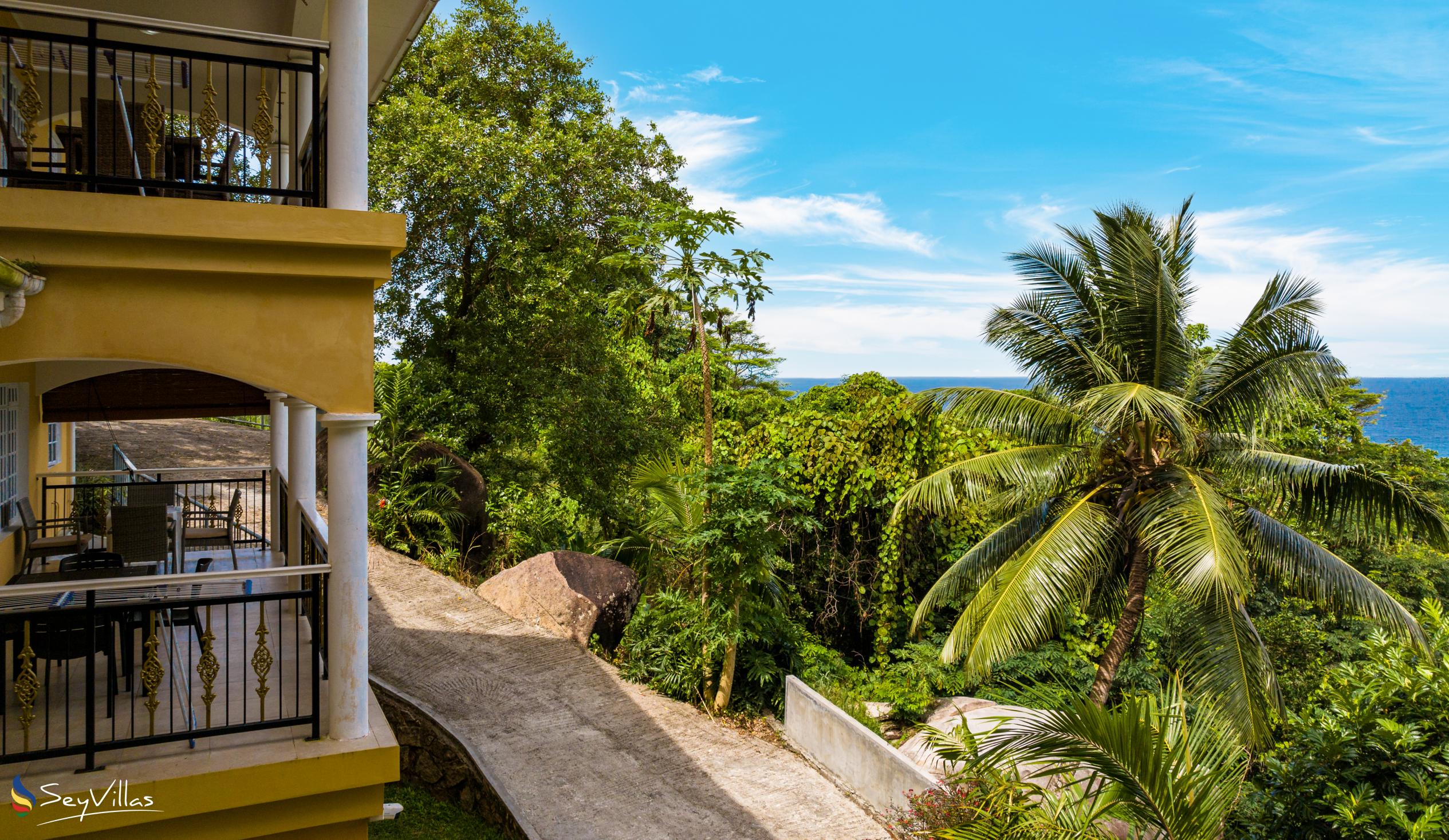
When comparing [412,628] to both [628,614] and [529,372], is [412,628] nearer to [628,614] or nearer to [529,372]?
[628,614]

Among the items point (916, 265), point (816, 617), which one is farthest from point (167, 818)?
point (916, 265)

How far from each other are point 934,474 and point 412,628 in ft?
25.4

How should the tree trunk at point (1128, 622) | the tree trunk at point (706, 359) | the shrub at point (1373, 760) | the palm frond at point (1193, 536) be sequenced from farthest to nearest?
the tree trunk at point (706, 359)
the tree trunk at point (1128, 622)
the palm frond at point (1193, 536)
the shrub at point (1373, 760)

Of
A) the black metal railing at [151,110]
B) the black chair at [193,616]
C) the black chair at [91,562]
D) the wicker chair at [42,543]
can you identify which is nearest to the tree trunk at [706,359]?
the black metal railing at [151,110]

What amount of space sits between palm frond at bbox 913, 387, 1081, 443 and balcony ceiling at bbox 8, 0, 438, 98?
7787 millimetres

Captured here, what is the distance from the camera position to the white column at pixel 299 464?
7707mm

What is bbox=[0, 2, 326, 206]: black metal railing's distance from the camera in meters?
4.90

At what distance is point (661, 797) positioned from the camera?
347 inches

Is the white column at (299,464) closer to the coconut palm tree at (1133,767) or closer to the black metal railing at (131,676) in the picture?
the black metal railing at (131,676)

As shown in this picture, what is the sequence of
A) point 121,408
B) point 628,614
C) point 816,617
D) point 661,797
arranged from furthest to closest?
point 816,617 < point 628,614 < point 121,408 < point 661,797

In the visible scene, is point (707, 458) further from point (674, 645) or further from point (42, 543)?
point (42, 543)

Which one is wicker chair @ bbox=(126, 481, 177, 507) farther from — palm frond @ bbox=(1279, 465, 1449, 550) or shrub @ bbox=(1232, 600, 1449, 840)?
palm frond @ bbox=(1279, 465, 1449, 550)

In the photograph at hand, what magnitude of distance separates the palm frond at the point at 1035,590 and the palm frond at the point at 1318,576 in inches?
68.2
